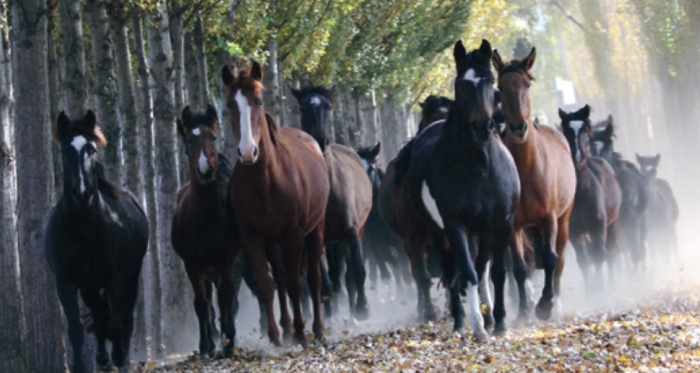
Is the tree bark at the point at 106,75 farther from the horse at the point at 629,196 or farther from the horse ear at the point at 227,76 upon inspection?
the horse at the point at 629,196

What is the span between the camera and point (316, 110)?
19.3m

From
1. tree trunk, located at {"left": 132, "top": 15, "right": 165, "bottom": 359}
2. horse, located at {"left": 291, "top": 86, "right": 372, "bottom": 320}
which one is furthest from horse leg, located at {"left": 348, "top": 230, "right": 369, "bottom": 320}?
tree trunk, located at {"left": 132, "top": 15, "right": 165, "bottom": 359}

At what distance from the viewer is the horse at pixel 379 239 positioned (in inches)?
947

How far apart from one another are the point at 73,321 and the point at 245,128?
2810 millimetres

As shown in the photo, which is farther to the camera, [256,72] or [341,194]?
[341,194]

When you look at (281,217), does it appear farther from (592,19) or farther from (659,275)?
(592,19)

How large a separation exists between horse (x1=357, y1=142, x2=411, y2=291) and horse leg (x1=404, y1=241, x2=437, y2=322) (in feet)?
18.3

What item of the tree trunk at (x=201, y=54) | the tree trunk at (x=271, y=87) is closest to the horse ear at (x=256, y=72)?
the tree trunk at (x=201, y=54)

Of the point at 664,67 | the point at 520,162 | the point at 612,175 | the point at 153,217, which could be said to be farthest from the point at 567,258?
the point at 664,67

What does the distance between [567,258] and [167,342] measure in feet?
56.3

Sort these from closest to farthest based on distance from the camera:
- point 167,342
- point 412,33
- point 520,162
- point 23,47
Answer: point 23,47
point 520,162
point 167,342
point 412,33

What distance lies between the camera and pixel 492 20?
2256 inches

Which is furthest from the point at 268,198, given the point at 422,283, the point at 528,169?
the point at 422,283

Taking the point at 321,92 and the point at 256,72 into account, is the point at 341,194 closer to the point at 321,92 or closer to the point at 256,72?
the point at 321,92
